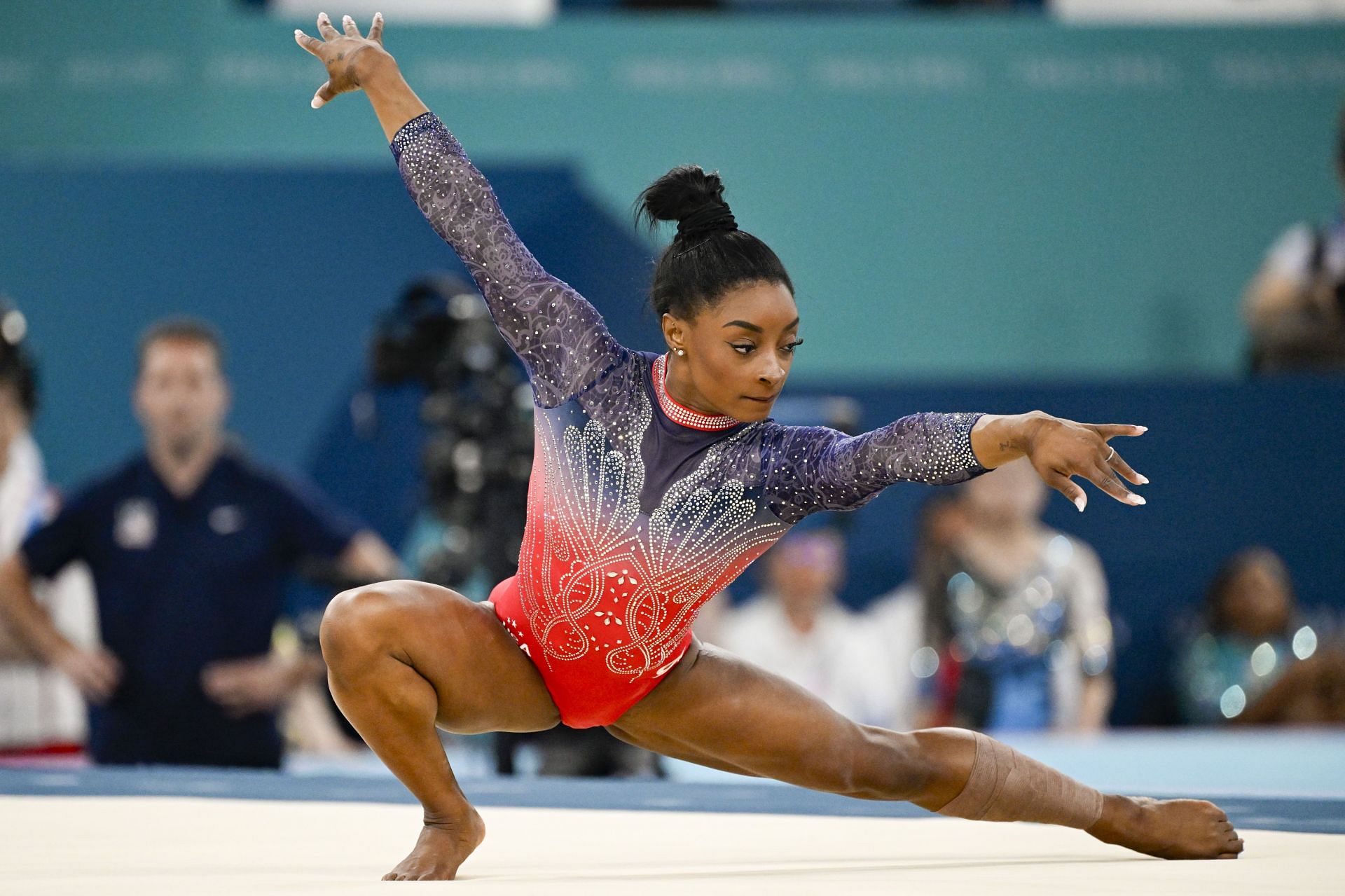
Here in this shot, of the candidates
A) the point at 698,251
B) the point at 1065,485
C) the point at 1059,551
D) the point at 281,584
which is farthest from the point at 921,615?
the point at 1065,485

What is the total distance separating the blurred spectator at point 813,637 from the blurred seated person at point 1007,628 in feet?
0.38

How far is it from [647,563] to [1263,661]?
3918mm

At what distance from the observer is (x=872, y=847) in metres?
2.90

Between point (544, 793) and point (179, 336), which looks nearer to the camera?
point (544, 793)

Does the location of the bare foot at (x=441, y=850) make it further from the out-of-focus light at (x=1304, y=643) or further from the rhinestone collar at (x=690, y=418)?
the out-of-focus light at (x=1304, y=643)

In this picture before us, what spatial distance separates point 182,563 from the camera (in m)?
4.74

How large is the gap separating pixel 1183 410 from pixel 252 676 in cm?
367

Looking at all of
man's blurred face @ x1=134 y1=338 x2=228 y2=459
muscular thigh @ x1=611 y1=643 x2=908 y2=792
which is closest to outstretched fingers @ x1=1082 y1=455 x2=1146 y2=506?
muscular thigh @ x1=611 y1=643 x2=908 y2=792

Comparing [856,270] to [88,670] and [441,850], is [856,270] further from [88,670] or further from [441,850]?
[441,850]

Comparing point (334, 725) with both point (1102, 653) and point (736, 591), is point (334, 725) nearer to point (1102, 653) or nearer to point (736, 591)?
point (736, 591)

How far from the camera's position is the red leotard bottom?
2.74 m

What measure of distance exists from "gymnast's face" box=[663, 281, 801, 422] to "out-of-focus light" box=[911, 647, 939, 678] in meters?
2.91

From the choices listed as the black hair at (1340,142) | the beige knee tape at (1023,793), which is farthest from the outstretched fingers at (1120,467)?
the black hair at (1340,142)

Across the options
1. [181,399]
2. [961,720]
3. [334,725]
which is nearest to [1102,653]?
[961,720]
